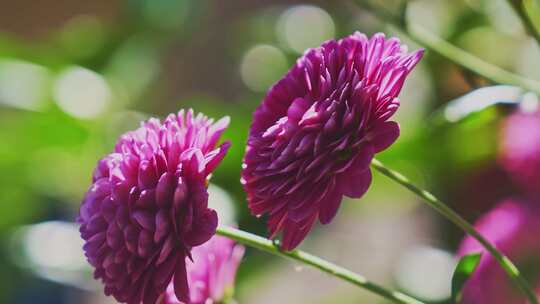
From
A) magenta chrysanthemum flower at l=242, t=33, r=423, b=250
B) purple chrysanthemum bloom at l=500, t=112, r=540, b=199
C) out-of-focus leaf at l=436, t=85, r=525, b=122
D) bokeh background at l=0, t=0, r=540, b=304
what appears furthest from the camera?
bokeh background at l=0, t=0, r=540, b=304

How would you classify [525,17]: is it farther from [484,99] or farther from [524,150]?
[524,150]

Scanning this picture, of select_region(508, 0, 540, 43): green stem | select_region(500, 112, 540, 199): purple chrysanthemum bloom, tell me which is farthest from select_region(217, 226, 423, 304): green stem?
select_region(500, 112, 540, 199): purple chrysanthemum bloom

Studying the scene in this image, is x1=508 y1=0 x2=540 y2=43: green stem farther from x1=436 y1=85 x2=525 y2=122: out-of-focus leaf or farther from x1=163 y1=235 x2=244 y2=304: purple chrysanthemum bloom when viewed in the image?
x1=163 y1=235 x2=244 y2=304: purple chrysanthemum bloom

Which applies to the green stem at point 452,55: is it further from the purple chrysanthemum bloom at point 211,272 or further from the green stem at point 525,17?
the purple chrysanthemum bloom at point 211,272

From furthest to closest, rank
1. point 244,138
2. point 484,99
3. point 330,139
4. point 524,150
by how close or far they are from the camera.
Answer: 1. point 244,138
2. point 524,150
3. point 484,99
4. point 330,139

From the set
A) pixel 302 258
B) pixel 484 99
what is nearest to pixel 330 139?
pixel 302 258

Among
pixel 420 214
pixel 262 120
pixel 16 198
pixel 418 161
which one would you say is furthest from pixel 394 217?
pixel 262 120
